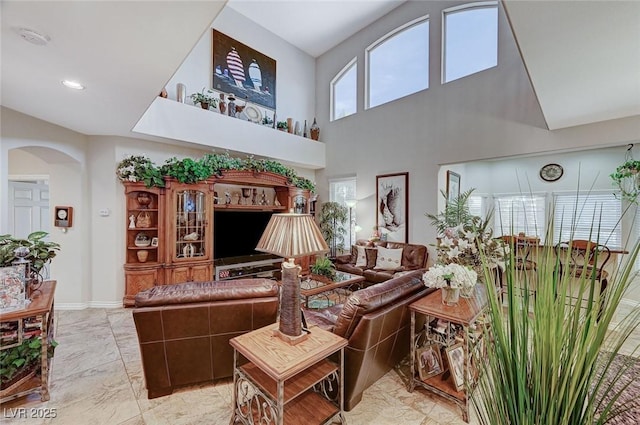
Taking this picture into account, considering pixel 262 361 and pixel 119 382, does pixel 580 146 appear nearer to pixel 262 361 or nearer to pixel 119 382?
pixel 262 361

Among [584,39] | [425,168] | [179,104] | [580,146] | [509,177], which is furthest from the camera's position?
[509,177]

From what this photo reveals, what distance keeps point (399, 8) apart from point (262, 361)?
→ 262 inches

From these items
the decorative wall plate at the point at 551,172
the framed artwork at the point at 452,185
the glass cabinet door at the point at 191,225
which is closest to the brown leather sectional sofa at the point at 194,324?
the glass cabinet door at the point at 191,225

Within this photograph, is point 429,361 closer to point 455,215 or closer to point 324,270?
point 324,270

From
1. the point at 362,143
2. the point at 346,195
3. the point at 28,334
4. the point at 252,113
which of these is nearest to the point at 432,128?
the point at 362,143

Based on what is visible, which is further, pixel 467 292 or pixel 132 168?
pixel 132 168

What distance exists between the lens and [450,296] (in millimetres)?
2264

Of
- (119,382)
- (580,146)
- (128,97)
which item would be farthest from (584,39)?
(119,382)

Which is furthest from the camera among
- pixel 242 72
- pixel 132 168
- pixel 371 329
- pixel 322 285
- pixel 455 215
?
pixel 242 72

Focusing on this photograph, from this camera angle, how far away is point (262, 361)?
5.26 ft

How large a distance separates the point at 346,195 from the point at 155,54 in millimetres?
5026

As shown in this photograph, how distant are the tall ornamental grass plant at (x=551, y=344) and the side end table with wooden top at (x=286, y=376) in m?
1.09

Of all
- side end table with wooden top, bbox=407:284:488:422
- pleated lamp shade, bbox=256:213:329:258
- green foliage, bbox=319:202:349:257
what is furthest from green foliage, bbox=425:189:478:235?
green foliage, bbox=319:202:349:257

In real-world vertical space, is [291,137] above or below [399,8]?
below
